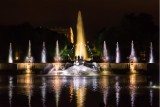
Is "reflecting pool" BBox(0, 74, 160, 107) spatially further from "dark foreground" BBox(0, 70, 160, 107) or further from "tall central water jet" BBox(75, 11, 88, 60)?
"tall central water jet" BBox(75, 11, 88, 60)

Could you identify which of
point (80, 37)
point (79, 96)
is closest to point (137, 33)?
point (80, 37)

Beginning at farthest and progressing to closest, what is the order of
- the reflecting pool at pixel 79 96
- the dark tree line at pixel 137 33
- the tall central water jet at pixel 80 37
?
1. the dark tree line at pixel 137 33
2. the tall central water jet at pixel 80 37
3. the reflecting pool at pixel 79 96

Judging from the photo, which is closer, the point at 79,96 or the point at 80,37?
the point at 79,96

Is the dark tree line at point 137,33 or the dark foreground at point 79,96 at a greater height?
the dark tree line at point 137,33

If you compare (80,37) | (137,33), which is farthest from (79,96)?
(137,33)

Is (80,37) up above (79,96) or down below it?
above

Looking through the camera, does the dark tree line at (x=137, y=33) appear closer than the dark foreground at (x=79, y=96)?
No

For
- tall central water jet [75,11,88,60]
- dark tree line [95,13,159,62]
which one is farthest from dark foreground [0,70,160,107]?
dark tree line [95,13,159,62]

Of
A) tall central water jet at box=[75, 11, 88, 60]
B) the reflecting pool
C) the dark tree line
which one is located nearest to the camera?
the reflecting pool

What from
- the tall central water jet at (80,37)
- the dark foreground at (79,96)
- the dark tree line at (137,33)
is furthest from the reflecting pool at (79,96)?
the dark tree line at (137,33)

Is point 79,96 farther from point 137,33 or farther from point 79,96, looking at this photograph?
point 137,33

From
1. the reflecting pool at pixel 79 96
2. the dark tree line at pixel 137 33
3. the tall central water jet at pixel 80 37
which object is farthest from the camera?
the dark tree line at pixel 137 33

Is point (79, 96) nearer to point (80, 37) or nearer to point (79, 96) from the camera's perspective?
point (79, 96)

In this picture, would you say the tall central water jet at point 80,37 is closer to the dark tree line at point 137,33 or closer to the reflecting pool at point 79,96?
the dark tree line at point 137,33
